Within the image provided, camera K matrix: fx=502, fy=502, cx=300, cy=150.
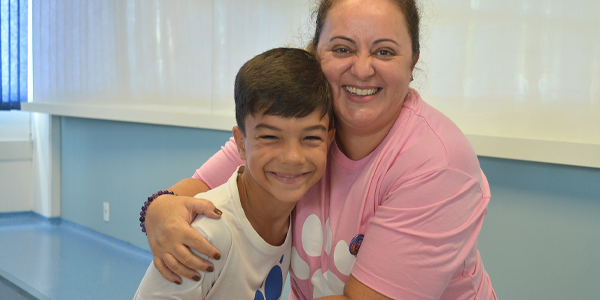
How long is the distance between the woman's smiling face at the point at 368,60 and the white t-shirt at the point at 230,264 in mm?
330

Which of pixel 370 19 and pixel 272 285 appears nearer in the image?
pixel 370 19

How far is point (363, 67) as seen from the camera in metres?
1.07

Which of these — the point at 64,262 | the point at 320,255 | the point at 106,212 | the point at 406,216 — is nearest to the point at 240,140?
the point at 320,255

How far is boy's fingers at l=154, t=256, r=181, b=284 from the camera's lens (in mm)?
1068

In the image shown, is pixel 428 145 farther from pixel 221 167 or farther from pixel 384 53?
pixel 221 167

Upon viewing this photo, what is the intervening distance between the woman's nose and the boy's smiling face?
0.40 feet

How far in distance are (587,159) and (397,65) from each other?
107 cm

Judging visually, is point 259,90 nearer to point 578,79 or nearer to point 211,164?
point 211,164

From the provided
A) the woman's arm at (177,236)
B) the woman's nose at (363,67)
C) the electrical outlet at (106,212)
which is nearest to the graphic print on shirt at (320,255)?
the woman's arm at (177,236)

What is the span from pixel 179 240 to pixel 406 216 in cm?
48

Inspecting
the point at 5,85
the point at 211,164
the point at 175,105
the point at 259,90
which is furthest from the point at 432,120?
the point at 5,85

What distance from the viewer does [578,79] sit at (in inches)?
71.7

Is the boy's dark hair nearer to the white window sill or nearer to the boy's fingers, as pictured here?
the boy's fingers

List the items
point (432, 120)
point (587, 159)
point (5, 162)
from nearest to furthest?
point (432, 120), point (587, 159), point (5, 162)
